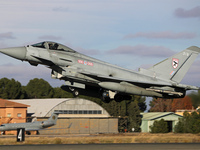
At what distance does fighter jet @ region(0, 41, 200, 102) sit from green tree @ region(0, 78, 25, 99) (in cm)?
7107

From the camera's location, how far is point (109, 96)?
25312mm

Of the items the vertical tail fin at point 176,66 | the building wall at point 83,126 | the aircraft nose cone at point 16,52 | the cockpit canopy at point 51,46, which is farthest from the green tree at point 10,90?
the aircraft nose cone at point 16,52

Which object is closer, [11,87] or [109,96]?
[109,96]

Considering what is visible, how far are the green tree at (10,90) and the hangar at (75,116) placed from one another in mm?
31554

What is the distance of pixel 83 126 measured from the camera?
A: 5878 centimetres

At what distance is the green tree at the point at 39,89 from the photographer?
10006cm

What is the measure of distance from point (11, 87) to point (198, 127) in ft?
199

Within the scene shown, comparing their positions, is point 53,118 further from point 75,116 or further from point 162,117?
point 162,117

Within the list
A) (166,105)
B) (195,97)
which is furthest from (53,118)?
(166,105)

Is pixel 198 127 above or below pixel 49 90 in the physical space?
below

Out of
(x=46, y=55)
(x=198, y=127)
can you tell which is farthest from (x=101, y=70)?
(x=198, y=127)

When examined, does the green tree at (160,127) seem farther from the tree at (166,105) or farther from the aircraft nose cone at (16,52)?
the aircraft nose cone at (16,52)

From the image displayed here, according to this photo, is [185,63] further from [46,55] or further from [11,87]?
[11,87]

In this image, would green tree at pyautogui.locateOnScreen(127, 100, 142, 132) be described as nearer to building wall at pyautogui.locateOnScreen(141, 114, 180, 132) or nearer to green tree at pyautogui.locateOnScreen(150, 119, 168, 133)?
building wall at pyautogui.locateOnScreen(141, 114, 180, 132)
